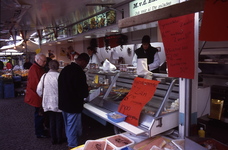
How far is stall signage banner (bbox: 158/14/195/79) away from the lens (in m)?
1.85

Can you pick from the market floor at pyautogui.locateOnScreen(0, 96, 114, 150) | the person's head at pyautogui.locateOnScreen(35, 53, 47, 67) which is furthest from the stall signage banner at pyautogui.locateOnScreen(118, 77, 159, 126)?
the person's head at pyautogui.locateOnScreen(35, 53, 47, 67)

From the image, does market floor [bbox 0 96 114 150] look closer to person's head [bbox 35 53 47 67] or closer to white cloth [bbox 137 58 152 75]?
person's head [bbox 35 53 47 67]

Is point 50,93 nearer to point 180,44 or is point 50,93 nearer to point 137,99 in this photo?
point 137,99

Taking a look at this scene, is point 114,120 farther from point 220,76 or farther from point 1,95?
point 1,95

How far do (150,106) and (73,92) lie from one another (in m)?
1.32

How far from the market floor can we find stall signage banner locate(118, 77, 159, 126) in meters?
1.91

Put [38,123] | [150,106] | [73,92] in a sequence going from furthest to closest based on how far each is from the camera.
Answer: [38,123] < [73,92] < [150,106]

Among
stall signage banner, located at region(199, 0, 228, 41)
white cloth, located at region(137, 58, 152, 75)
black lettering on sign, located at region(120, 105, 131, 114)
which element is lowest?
black lettering on sign, located at region(120, 105, 131, 114)

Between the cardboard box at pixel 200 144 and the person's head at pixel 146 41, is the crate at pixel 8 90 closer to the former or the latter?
the person's head at pixel 146 41

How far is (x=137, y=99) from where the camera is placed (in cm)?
240

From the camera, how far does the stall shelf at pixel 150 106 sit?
2152 mm

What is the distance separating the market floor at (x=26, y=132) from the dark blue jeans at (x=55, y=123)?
23 cm

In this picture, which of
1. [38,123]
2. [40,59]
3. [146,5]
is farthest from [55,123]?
[146,5]

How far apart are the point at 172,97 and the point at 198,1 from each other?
69.8 inches
